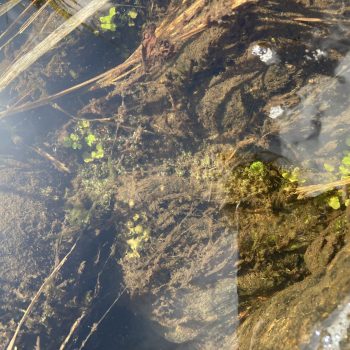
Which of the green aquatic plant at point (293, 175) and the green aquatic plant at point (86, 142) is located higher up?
the green aquatic plant at point (86, 142)

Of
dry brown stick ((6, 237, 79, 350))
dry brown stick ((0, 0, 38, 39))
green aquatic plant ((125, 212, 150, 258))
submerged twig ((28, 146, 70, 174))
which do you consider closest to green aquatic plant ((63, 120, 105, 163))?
submerged twig ((28, 146, 70, 174))

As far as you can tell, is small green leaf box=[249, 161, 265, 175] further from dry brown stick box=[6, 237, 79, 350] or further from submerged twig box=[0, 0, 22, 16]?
submerged twig box=[0, 0, 22, 16]

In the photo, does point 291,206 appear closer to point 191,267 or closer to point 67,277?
point 191,267

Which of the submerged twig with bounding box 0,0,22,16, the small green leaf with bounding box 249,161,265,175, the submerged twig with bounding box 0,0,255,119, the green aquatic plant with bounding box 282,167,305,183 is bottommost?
the green aquatic plant with bounding box 282,167,305,183

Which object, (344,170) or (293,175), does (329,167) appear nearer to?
(344,170)

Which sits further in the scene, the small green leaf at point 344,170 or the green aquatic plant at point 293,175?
the green aquatic plant at point 293,175

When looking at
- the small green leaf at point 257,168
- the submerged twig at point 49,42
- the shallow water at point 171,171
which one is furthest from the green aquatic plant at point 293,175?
the submerged twig at point 49,42

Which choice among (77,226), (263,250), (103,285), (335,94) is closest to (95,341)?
(103,285)

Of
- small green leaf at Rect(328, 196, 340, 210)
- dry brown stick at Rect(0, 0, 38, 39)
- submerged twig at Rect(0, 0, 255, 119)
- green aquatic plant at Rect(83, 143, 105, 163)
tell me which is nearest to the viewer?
small green leaf at Rect(328, 196, 340, 210)

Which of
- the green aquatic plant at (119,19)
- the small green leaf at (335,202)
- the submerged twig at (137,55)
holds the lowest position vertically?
the small green leaf at (335,202)

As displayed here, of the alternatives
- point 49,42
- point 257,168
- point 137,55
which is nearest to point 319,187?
point 257,168

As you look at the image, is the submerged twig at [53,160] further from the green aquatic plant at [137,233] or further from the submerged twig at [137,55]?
the green aquatic plant at [137,233]
